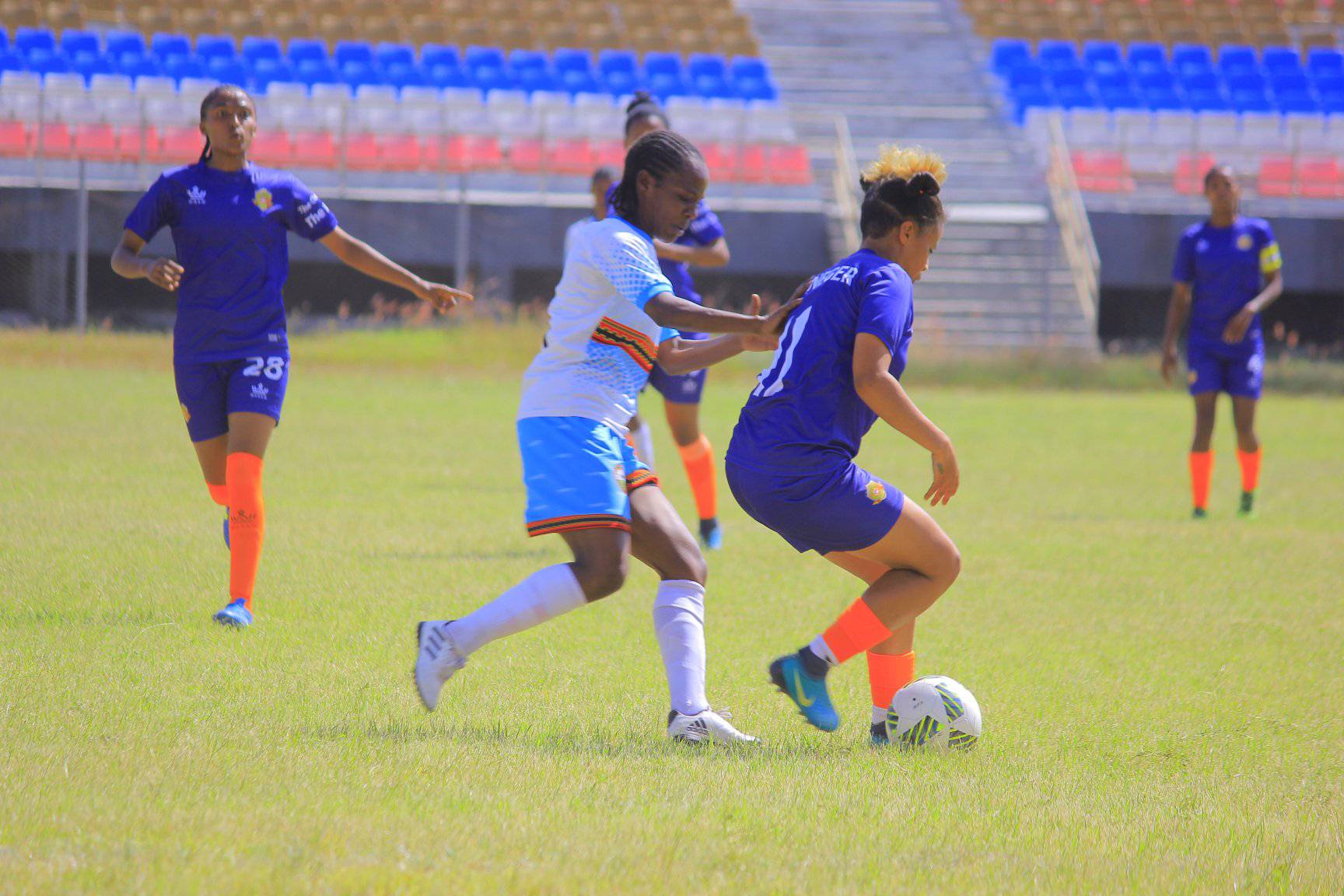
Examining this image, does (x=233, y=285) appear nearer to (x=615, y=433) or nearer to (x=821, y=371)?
(x=615, y=433)

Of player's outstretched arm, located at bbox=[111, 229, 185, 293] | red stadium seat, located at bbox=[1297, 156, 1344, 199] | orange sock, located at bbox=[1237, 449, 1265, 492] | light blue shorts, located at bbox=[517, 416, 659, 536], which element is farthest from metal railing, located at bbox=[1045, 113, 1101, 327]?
light blue shorts, located at bbox=[517, 416, 659, 536]

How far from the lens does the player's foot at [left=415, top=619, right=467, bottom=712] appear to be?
434 centimetres

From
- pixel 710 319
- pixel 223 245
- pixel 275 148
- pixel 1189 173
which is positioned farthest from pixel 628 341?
pixel 1189 173

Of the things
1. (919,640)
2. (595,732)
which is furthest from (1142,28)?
(595,732)

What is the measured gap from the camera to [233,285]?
599 cm

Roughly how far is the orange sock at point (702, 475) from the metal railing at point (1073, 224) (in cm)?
1498

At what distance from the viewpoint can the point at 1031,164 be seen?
25984 millimetres

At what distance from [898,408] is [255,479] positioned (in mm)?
2995

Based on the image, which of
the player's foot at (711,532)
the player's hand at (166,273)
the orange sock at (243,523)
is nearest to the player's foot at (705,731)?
the orange sock at (243,523)

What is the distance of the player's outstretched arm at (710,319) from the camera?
415 cm

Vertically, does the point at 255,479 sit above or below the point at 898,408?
below

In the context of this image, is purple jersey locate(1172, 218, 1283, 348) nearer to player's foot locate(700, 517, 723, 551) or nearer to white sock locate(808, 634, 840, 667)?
player's foot locate(700, 517, 723, 551)

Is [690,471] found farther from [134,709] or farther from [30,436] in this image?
[30,436]

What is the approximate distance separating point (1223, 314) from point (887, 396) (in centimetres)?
724
